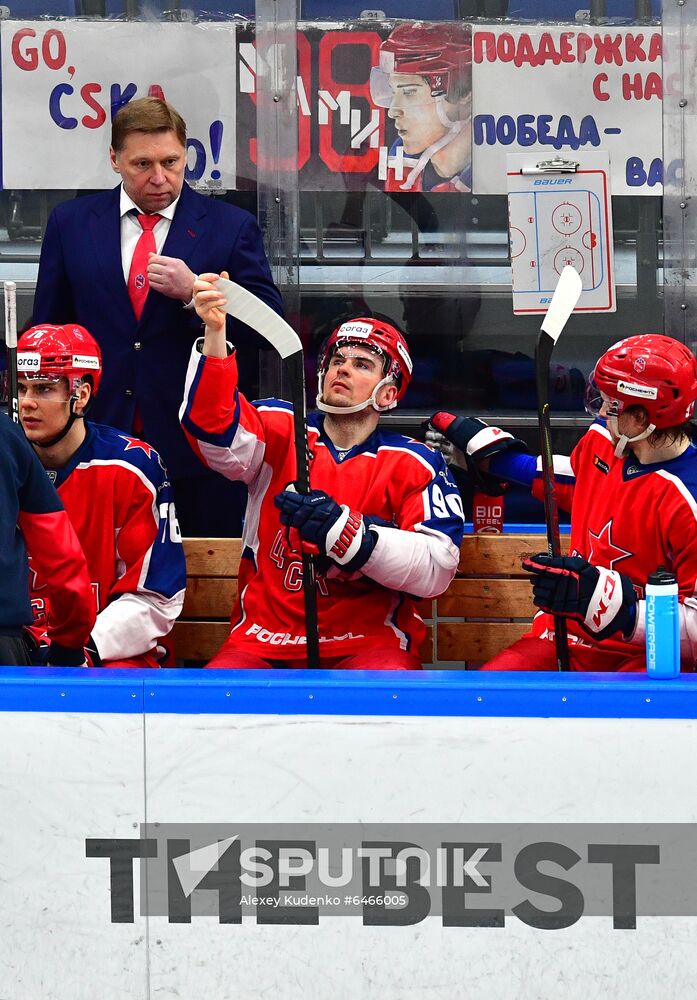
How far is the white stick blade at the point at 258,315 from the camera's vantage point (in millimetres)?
2715

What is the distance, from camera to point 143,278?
352 cm

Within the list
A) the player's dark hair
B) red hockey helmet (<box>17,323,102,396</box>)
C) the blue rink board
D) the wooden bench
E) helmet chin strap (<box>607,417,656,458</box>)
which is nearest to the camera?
the blue rink board

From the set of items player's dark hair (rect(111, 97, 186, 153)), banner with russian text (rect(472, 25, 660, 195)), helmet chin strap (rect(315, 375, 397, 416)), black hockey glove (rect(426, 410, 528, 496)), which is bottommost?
black hockey glove (rect(426, 410, 528, 496))

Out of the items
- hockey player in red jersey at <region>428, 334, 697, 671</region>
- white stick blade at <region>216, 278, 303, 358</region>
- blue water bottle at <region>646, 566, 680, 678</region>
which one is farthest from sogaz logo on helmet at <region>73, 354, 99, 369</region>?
blue water bottle at <region>646, 566, 680, 678</region>

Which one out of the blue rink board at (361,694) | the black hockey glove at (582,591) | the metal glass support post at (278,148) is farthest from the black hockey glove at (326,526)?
the metal glass support post at (278,148)

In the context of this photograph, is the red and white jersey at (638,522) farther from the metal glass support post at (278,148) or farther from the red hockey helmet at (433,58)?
the red hockey helmet at (433,58)

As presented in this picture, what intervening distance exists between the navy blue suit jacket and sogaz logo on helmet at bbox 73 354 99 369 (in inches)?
15.0

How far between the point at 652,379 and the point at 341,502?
2.46 ft

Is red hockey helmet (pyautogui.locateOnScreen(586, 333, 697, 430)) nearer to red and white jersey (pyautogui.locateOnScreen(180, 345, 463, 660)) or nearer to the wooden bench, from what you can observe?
red and white jersey (pyautogui.locateOnScreen(180, 345, 463, 660))

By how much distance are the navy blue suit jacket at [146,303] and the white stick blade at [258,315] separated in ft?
2.38

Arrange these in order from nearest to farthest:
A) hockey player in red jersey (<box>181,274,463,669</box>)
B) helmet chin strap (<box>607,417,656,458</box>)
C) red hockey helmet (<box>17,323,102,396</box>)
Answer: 1. helmet chin strap (<box>607,417,656,458</box>)
2. hockey player in red jersey (<box>181,274,463,669</box>)
3. red hockey helmet (<box>17,323,102,396</box>)

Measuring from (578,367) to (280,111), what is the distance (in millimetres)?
1268

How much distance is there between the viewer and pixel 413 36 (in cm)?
434

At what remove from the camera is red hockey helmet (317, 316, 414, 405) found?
10.2ft
